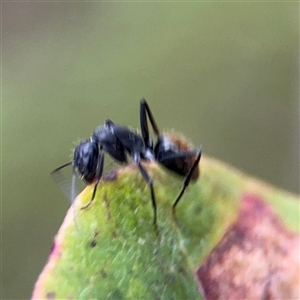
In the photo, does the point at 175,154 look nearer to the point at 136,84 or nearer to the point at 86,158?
the point at 86,158

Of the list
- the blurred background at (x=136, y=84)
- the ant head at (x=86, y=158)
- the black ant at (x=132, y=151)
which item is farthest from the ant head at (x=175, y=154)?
the blurred background at (x=136, y=84)

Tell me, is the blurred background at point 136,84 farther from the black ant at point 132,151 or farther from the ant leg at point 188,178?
the ant leg at point 188,178

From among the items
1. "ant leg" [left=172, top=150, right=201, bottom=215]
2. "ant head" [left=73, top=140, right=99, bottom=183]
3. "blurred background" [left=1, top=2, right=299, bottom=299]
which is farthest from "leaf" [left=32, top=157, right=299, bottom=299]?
"blurred background" [left=1, top=2, right=299, bottom=299]

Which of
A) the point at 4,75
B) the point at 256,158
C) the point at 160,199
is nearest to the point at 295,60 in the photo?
the point at 256,158

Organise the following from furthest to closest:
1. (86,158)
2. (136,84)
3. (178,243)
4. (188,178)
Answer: (136,84) → (86,158) → (188,178) → (178,243)

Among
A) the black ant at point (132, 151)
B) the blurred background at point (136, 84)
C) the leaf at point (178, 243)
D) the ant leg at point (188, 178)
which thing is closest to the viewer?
the leaf at point (178, 243)

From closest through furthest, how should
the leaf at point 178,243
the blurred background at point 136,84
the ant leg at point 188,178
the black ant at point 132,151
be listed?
the leaf at point 178,243
the ant leg at point 188,178
the black ant at point 132,151
the blurred background at point 136,84

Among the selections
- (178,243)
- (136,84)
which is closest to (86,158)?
(178,243)

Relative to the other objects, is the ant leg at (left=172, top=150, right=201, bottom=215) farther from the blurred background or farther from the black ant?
the blurred background
